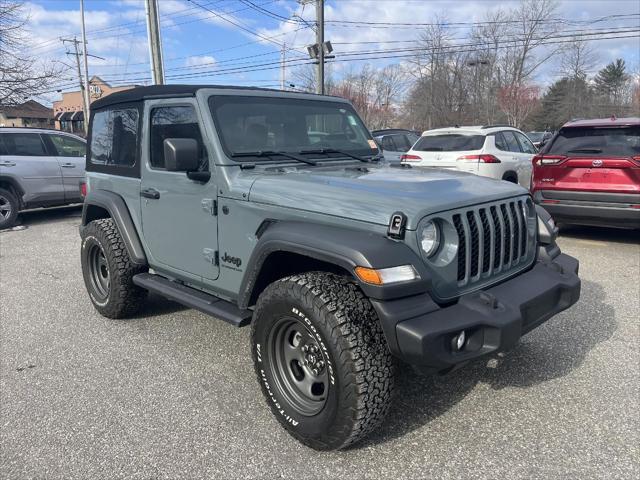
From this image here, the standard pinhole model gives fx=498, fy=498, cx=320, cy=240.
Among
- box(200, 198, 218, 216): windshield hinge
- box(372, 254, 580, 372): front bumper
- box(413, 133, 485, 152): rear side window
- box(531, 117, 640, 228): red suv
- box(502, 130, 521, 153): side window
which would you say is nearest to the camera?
box(372, 254, 580, 372): front bumper

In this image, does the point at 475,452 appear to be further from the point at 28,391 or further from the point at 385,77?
the point at 385,77

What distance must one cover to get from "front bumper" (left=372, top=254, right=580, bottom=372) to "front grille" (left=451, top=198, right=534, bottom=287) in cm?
13

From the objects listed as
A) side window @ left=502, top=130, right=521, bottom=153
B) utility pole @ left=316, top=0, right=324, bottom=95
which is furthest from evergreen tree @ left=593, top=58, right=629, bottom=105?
side window @ left=502, top=130, right=521, bottom=153

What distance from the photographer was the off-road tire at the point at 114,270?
4.23m

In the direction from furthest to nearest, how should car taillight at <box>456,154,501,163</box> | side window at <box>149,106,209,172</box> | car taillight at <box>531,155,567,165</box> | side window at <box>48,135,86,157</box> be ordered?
side window at <box>48,135,86,157</box> → car taillight at <box>456,154,501,163</box> → car taillight at <box>531,155,567,165</box> → side window at <box>149,106,209,172</box>

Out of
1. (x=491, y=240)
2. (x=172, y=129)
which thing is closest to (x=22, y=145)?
(x=172, y=129)

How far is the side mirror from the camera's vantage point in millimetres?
3113

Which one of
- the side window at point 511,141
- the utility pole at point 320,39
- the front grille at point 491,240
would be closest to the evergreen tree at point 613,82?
the utility pole at point 320,39

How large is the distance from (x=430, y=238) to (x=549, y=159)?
5.57m

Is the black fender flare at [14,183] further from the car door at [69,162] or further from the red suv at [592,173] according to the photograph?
the red suv at [592,173]

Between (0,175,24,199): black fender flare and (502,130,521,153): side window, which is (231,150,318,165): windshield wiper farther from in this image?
(0,175,24,199): black fender flare

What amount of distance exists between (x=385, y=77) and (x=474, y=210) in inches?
2131

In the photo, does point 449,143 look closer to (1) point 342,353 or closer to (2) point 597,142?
(2) point 597,142

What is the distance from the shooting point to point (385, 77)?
5362 cm
